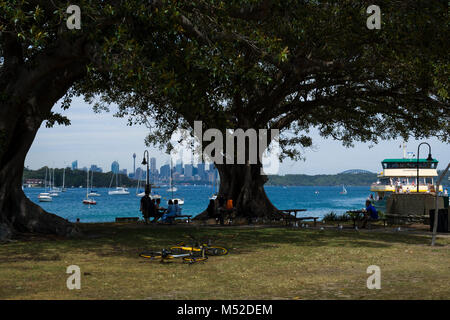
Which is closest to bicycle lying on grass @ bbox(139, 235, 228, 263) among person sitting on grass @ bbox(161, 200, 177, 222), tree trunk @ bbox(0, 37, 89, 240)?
tree trunk @ bbox(0, 37, 89, 240)

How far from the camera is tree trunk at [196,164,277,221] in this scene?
2478 cm

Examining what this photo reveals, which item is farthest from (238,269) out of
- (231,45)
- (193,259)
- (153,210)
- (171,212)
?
(153,210)

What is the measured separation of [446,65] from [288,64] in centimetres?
467

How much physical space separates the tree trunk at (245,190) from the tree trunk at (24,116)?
10.4 m

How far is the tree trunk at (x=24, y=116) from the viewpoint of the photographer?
1522cm

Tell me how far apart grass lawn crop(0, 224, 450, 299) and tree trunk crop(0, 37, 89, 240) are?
1.31m

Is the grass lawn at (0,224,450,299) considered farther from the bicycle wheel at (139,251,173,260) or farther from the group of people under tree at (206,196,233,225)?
the group of people under tree at (206,196,233,225)

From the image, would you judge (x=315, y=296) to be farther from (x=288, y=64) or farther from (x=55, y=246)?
(x=288, y=64)

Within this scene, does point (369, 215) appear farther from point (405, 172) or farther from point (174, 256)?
point (405, 172)

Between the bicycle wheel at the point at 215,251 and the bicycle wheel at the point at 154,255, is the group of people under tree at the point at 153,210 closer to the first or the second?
the bicycle wheel at the point at 215,251

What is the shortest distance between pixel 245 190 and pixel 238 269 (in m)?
15.2

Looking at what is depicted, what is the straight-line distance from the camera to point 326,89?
2405 cm

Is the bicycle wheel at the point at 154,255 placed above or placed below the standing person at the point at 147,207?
below

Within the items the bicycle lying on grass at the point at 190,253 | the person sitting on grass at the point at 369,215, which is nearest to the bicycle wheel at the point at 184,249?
the bicycle lying on grass at the point at 190,253
